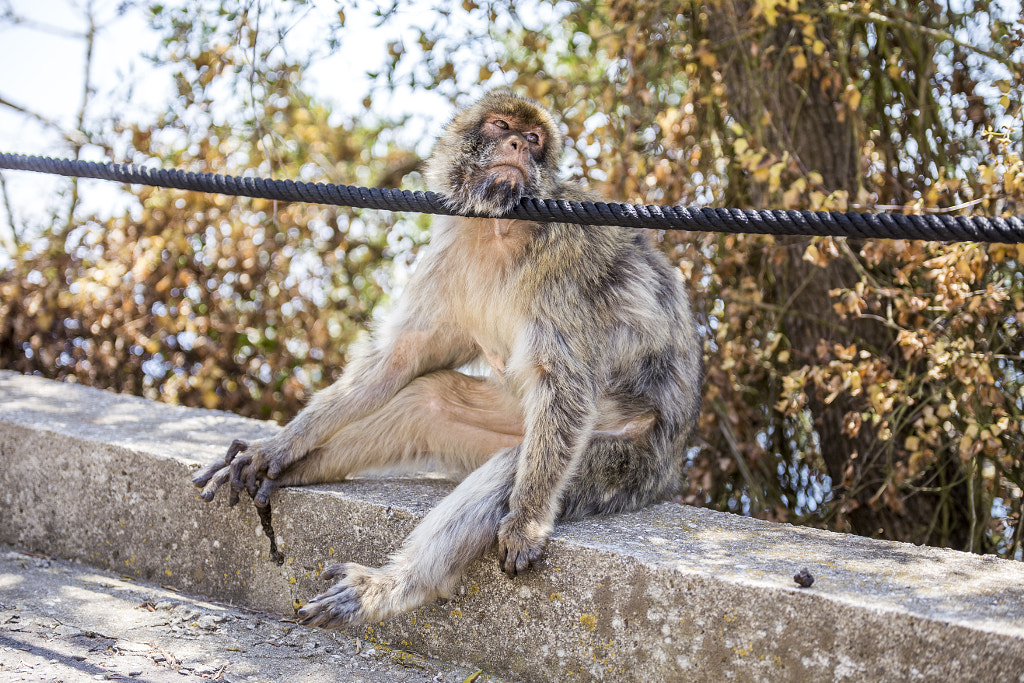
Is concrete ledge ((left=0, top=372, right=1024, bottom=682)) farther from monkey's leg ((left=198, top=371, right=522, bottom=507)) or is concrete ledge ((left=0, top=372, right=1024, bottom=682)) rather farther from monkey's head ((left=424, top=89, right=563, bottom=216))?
monkey's head ((left=424, top=89, right=563, bottom=216))

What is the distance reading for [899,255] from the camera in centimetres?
374

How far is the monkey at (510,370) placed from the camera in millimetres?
2850

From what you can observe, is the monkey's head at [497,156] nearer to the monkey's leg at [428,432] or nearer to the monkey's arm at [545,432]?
the monkey's arm at [545,432]

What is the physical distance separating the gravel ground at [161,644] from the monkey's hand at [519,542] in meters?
0.36

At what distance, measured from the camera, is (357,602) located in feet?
8.28

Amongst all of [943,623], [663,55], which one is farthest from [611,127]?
[943,623]

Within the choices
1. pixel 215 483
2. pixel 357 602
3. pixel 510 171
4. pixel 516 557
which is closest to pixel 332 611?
pixel 357 602

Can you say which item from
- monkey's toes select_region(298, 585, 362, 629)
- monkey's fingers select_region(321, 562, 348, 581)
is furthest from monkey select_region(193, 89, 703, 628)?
monkey's toes select_region(298, 585, 362, 629)

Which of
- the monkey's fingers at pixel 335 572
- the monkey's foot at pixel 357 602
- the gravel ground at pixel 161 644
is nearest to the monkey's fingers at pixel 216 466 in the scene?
the gravel ground at pixel 161 644

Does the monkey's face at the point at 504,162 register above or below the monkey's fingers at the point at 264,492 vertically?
above

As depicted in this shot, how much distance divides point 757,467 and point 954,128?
192cm

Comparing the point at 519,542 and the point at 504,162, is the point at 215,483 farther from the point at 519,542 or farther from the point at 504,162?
the point at 504,162

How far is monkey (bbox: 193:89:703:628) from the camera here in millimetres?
2850

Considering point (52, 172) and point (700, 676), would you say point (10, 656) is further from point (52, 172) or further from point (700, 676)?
point (700, 676)
